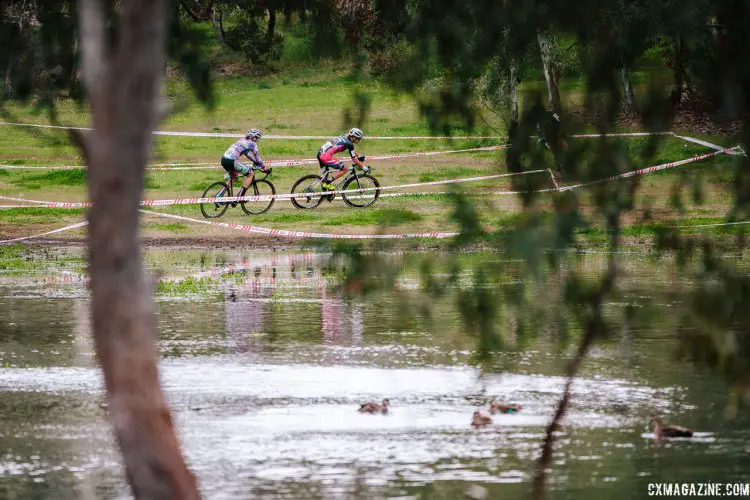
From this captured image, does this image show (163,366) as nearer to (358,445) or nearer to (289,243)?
(358,445)

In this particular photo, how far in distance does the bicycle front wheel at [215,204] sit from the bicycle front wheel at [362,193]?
2.12 m

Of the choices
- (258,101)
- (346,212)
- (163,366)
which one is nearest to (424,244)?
(346,212)

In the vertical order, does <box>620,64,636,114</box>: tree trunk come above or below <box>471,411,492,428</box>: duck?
above

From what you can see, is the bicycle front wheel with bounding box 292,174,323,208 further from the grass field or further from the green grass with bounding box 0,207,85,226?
the green grass with bounding box 0,207,85,226

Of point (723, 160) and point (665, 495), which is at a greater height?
point (723, 160)

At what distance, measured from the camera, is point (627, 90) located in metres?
6.22

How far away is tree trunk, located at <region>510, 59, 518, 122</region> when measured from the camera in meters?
6.37

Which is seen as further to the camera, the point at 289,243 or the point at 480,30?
the point at 289,243

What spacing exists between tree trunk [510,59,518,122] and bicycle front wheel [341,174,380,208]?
20.5 meters

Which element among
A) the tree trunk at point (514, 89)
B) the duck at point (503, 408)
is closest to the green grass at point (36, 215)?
the duck at point (503, 408)

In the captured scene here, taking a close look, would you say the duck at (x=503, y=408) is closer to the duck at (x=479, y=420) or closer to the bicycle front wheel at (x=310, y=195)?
the duck at (x=479, y=420)

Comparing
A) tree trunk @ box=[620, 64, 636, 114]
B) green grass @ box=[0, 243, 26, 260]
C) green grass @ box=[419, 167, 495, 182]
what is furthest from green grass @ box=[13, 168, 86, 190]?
tree trunk @ box=[620, 64, 636, 114]

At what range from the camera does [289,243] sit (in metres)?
24.2

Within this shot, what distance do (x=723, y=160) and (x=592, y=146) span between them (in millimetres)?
581
